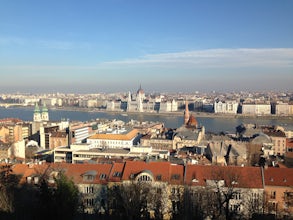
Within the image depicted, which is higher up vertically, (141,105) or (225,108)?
(141,105)

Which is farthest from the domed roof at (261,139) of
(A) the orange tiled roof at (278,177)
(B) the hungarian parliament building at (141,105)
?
(B) the hungarian parliament building at (141,105)

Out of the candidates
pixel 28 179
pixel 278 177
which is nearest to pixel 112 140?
pixel 28 179

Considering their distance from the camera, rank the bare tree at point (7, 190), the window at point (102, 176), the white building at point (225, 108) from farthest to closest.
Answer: the white building at point (225, 108)
the window at point (102, 176)
the bare tree at point (7, 190)

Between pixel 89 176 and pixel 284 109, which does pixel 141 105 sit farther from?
pixel 89 176

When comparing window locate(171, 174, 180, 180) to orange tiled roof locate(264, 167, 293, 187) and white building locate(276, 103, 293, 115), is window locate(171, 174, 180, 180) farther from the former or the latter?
white building locate(276, 103, 293, 115)

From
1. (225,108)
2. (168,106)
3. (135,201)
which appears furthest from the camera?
(168,106)

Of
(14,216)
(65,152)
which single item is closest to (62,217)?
(14,216)

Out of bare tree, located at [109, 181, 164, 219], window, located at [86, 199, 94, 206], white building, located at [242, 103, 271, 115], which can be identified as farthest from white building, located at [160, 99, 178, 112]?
bare tree, located at [109, 181, 164, 219]

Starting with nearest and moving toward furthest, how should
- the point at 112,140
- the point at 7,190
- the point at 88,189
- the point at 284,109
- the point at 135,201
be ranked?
the point at 135,201 → the point at 7,190 → the point at 88,189 → the point at 112,140 → the point at 284,109

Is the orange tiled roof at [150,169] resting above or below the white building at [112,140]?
above

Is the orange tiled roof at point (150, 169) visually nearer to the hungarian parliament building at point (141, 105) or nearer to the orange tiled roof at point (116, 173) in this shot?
the orange tiled roof at point (116, 173)

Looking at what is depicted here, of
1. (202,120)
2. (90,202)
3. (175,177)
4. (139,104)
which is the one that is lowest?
(202,120)

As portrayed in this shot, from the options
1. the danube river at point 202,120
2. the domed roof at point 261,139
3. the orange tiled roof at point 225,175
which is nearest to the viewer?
the orange tiled roof at point 225,175
